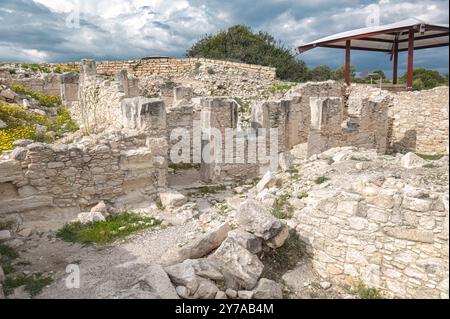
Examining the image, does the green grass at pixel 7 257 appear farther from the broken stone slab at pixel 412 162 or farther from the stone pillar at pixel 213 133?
the broken stone slab at pixel 412 162

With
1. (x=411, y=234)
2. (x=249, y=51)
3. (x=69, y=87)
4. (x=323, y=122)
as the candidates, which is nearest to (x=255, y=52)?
(x=249, y=51)

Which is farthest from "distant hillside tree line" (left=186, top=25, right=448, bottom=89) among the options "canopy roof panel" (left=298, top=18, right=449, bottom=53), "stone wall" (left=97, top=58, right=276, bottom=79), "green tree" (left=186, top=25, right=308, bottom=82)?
"canopy roof panel" (left=298, top=18, right=449, bottom=53)

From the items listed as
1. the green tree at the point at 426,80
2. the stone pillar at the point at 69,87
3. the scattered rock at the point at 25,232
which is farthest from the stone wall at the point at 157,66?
the scattered rock at the point at 25,232

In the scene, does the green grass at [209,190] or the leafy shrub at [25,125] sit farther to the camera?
the leafy shrub at [25,125]

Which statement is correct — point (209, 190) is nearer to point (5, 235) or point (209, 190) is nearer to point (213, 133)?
point (213, 133)

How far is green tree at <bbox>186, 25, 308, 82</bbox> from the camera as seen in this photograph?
92.5 feet

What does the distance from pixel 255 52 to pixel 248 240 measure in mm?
25943

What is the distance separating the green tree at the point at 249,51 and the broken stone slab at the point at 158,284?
2432cm

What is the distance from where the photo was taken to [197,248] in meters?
→ 5.05

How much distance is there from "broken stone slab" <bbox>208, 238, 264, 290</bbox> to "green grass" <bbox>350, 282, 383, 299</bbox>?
1299mm

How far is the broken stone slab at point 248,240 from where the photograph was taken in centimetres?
486

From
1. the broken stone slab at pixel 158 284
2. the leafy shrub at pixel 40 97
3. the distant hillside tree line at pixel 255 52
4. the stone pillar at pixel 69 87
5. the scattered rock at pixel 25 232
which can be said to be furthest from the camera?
the distant hillside tree line at pixel 255 52
